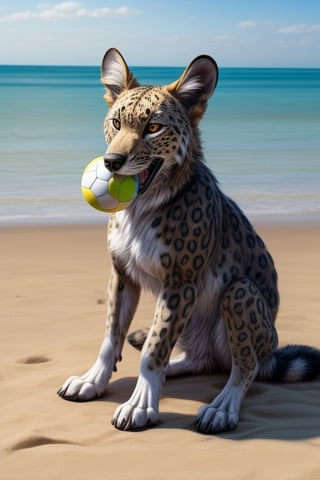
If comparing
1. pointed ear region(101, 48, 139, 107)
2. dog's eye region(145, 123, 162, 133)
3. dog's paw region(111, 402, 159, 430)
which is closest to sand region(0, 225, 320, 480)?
dog's paw region(111, 402, 159, 430)

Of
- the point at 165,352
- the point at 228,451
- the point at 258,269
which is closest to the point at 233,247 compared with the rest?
the point at 258,269

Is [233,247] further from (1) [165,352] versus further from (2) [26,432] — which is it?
(2) [26,432]

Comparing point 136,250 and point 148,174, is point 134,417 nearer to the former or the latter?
point 136,250

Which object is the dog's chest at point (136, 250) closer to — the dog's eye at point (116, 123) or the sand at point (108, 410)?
the dog's eye at point (116, 123)

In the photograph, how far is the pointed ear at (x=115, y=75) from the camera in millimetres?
4391

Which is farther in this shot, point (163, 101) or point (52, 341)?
point (52, 341)

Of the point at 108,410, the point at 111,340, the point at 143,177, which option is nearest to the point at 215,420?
the point at 108,410

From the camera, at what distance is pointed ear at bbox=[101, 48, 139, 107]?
4391 mm

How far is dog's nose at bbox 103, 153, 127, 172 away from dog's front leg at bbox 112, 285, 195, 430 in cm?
66

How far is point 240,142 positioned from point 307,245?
40.1 ft

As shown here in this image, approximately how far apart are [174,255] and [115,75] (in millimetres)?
954

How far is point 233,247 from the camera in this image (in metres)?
4.53

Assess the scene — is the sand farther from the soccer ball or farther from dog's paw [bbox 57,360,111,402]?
the soccer ball

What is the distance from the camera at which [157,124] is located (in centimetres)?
409
